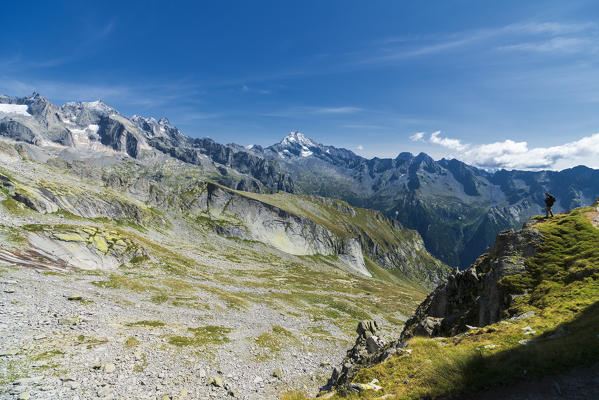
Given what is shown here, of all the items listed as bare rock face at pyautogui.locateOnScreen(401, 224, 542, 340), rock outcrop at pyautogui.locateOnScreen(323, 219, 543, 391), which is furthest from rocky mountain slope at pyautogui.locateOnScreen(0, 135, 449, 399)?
bare rock face at pyautogui.locateOnScreen(401, 224, 542, 340)

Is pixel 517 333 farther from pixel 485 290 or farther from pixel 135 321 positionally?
pixel 135 321

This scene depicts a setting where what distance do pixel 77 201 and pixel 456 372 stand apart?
15292 centimetres

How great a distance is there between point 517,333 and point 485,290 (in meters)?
10.3

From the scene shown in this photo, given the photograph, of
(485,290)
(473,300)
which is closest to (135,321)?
(473,300)

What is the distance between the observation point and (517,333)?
14914 millimetres

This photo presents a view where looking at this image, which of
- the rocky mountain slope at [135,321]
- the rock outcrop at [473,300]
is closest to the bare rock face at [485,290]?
the rock outcrop at [473,300]

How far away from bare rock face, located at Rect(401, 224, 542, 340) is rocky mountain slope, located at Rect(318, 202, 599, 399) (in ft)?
0.28

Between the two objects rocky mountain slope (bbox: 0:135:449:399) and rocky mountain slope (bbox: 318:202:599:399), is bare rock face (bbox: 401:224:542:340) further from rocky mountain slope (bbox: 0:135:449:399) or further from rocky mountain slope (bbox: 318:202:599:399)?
rocky mountain slope (bbox: 0:135:449:399)

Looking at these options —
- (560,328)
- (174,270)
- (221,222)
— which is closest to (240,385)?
(560,328)

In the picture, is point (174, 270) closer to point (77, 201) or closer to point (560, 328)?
point (77, 201)

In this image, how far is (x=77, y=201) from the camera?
122 metres

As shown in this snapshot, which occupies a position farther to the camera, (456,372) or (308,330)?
(308,330)

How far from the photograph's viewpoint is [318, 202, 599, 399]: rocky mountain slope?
1160 cm

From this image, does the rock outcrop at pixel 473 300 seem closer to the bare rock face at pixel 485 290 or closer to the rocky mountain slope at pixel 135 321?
the bare rock face at pixel 485 290
